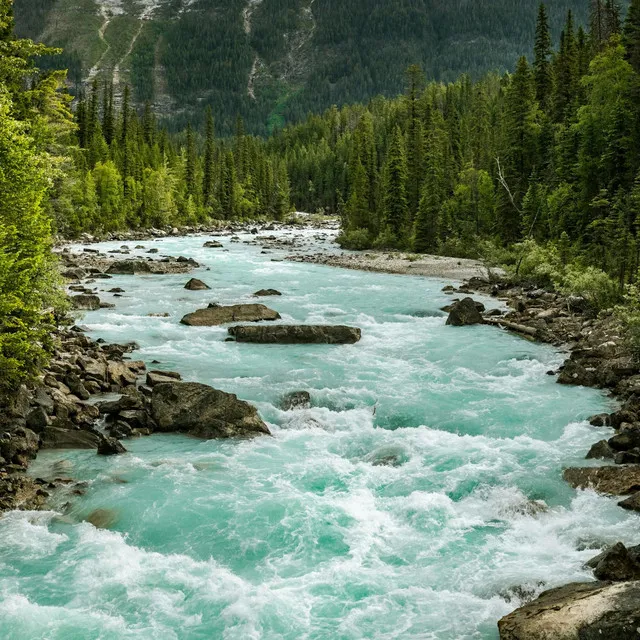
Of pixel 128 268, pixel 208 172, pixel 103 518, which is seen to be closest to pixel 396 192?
pixel 128 268

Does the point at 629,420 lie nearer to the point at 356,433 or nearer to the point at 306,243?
the point at 356,433

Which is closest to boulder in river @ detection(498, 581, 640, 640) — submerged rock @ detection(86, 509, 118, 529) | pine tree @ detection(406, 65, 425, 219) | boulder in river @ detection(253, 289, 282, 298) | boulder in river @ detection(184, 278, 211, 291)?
submerged rock @ detection(86, 509, 118, 529)

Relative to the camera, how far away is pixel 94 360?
20875 mm

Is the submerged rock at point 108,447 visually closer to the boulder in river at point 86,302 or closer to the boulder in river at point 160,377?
the boulder in river at point 160,377

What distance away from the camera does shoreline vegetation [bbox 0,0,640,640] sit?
14125mm

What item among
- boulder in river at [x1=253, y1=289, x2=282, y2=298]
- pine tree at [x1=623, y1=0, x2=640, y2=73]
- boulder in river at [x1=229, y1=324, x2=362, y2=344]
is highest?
pine tree at [x1=623, y1=0, x2=640, y2=73]

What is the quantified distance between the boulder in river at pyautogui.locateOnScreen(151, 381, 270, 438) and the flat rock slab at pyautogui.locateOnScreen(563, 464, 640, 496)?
7.45 metres

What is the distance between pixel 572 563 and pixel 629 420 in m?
6.61

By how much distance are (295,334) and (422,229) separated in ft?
133

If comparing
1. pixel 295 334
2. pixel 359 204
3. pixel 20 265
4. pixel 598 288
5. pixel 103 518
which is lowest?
pixel 295 334

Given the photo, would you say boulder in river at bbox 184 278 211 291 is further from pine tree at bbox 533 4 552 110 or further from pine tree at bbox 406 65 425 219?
pine tree at bbox 533 4 552 110

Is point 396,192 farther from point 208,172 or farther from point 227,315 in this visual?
point 208,172

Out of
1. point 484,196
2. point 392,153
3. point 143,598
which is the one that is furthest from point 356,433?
point 392,153

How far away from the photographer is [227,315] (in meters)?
30.3
